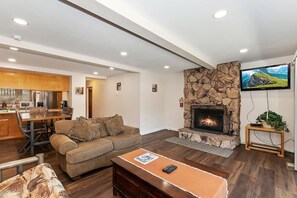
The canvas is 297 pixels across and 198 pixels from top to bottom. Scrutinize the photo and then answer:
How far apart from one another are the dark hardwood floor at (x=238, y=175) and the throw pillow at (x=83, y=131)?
64 cm

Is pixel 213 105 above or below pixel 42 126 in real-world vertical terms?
above

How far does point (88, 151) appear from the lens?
2453 millimetres

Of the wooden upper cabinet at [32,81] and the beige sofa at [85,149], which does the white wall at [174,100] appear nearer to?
the beige sofa at [85,149]

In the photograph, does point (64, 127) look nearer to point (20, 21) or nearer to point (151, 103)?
point (20, 21)

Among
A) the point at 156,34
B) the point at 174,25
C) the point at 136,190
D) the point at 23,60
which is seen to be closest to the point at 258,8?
the point at 174,25

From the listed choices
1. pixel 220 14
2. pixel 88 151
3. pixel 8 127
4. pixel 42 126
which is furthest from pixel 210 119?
pixel 8 127

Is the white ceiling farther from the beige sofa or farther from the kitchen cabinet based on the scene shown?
the kitchen cabinet

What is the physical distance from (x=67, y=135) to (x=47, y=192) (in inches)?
81.7

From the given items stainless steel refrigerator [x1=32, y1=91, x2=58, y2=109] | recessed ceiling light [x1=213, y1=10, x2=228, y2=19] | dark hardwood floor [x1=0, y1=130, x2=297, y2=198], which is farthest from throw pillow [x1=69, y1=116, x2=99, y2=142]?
stainless steel refrigerator [x1=32, y1=91, x2=58, y2=109]

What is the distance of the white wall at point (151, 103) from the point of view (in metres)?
5.22

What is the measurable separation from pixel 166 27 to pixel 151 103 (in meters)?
3.65

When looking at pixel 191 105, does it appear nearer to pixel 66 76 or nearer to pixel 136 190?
pixel 136 190

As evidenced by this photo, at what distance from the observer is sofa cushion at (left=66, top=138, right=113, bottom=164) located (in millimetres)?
2299

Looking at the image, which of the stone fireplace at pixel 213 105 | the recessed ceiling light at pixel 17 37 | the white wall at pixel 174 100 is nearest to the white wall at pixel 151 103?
the white wall at pixel 174 100
